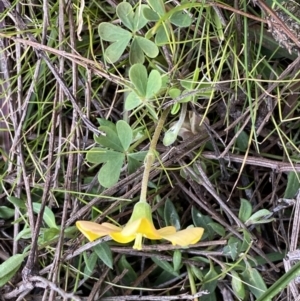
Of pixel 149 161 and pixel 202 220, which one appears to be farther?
pixel 202 220

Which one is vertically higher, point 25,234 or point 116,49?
point 116,49

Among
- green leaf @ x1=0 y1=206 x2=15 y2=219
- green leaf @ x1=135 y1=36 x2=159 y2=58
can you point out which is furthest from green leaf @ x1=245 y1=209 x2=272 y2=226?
green leaf @ x1=0 y1=206 x2=15 y2=219

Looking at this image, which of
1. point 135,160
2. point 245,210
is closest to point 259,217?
point 245,210

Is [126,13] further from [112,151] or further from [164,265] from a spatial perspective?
[164,265]

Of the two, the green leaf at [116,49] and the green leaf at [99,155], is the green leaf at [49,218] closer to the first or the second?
the green leaf at [99,155]

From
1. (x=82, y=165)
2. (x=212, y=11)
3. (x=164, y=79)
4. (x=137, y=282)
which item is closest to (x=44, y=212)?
(x=82, y=165)

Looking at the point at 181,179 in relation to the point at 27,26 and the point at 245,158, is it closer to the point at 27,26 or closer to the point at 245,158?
the point at 245,158
